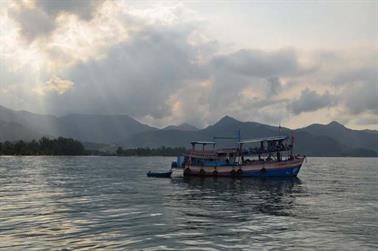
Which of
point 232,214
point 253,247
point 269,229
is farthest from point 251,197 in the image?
point 253,247

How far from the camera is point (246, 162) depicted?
301 feet

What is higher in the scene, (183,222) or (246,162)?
(246,162)

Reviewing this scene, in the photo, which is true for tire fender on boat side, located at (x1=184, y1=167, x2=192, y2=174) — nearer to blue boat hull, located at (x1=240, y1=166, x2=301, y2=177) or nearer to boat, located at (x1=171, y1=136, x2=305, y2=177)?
boat, located at (x1=171, y1=136, x2=305, y2=177)

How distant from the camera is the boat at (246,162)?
3487 inches

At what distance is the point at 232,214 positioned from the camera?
39500 millimetres

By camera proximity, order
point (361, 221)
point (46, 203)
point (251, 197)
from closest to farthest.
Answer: point (361, 221)
point (46, 203)
point (251, 197)

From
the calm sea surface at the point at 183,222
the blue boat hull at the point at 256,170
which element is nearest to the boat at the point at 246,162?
the blue boat hull at the point at 256,170

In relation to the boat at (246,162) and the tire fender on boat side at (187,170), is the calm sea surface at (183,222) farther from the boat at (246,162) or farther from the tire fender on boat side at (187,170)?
the tire fender on boat side at (187,170)

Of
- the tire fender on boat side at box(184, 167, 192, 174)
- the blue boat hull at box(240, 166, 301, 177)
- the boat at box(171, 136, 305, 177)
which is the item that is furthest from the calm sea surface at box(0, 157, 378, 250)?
the tire fender on boat side at box(184, 167, 192, 174)

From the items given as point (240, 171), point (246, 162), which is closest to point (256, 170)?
point (246, 162)

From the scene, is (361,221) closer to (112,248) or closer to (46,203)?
(112,248)

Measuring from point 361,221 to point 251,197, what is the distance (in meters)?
20.0

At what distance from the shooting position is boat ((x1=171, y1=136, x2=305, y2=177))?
88562 millimetres

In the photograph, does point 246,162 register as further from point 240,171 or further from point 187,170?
point 187,170
